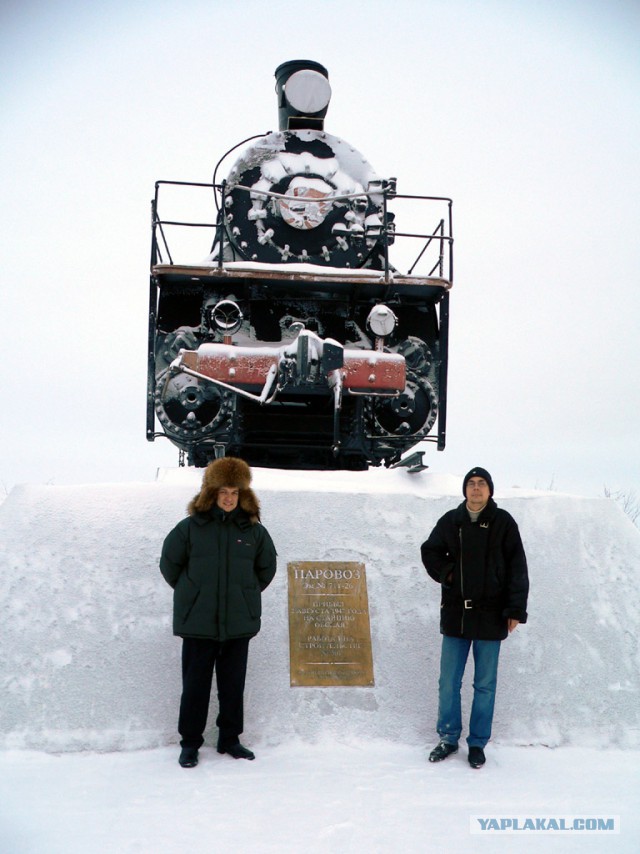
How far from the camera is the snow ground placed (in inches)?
127

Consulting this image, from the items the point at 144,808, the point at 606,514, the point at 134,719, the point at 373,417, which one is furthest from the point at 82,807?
the point at 373,417

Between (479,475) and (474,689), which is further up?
(479,475)

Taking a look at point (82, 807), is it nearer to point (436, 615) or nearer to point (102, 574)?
point (102, 574)

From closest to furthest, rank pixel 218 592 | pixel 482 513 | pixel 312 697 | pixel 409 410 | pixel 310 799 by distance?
pixel 310 799, pixel 218 592, pixel 482 513, pixel 312 697, pixel 409 410

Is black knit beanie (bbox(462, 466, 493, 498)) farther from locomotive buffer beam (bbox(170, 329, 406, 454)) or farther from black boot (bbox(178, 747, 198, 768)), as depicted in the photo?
locomotive buffer beam (bbox(170, 329, 406, 454))

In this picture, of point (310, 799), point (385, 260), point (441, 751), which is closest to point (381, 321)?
point (385, 260)

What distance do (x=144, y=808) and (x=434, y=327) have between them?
6187mm

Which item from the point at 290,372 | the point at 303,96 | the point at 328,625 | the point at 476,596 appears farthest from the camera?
the point at 303,96

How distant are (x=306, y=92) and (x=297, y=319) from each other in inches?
112

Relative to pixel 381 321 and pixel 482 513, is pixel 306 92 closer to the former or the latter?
pixel 381 321

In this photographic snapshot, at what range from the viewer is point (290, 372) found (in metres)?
7.19

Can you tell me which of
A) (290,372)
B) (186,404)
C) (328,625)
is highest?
(290,372)

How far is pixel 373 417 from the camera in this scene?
8141 mm
